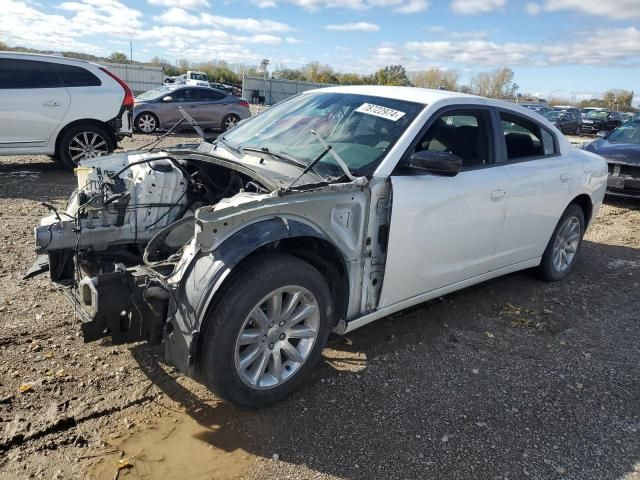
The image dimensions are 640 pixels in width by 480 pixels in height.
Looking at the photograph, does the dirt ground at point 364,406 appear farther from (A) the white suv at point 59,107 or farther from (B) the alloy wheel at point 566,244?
(A) the white suv at point 59,107

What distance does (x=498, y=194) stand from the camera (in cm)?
400

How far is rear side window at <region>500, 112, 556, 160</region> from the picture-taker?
4352mm

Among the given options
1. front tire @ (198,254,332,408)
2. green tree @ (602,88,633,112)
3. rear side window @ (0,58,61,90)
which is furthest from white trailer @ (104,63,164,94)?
green tree @ (602,88,633,112)

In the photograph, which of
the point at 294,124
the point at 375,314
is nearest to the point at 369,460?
the point at 375,314

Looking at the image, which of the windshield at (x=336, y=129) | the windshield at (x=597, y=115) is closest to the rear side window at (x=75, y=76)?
the windshield at (x=336, y=129)

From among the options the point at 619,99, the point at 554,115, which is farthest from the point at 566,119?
the point at 619,99

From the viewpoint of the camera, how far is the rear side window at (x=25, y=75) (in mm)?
8102

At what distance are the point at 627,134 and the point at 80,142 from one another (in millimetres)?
10091

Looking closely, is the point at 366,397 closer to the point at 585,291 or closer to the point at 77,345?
the point at 77,345

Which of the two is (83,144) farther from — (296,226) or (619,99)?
(619,99)

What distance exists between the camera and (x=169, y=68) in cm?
7331

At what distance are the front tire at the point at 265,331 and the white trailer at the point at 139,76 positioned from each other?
37099 millimetres

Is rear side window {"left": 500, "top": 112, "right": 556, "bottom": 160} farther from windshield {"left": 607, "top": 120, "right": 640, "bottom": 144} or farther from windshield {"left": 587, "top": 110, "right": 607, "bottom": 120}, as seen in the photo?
windshield {"left": 587, "top": 110, "right": 607, "bottom": 120}

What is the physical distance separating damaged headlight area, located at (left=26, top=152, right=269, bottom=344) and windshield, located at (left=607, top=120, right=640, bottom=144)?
902cm
